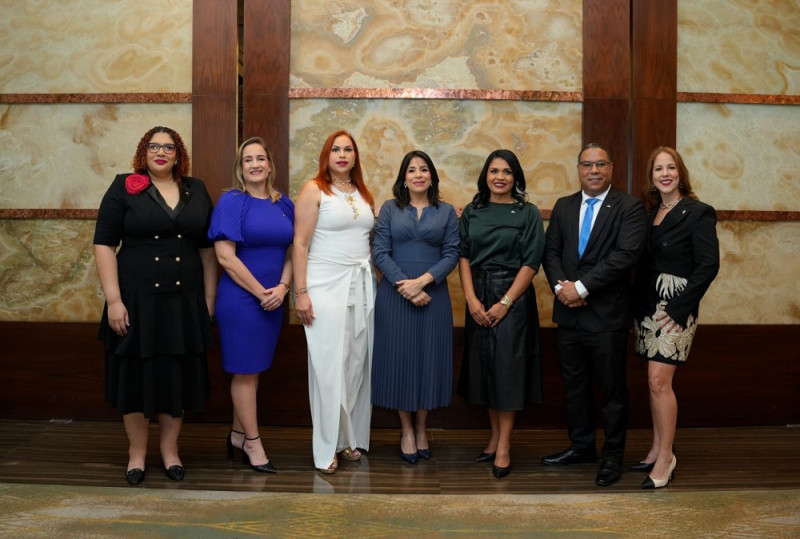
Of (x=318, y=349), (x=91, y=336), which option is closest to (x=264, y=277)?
(x=318, y=349)

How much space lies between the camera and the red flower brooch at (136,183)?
323 cm

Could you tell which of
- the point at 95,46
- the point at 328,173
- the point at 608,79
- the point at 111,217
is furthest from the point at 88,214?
the point at 608,79

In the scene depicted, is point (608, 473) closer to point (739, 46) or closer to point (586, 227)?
point (586, 227)

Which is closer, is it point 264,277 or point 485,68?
point 264,277

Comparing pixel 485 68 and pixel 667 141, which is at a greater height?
pixel 485 68

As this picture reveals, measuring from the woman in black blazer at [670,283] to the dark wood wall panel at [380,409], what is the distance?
39.9 inches

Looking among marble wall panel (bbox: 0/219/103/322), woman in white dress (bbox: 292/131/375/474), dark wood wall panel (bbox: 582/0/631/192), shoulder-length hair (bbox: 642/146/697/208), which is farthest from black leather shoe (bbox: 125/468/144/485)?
dark wood wall panel (bbox: 582/0/631/192)

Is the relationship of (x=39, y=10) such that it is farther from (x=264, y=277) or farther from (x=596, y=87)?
(x=596, y=87)

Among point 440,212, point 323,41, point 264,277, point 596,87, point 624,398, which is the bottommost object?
point 624,398

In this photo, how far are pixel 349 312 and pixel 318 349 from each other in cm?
24

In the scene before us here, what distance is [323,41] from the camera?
433 cm

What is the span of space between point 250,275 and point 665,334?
1.97m

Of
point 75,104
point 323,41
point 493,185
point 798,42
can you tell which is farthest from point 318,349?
point 798,42

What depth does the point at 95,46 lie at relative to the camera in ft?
14.3
